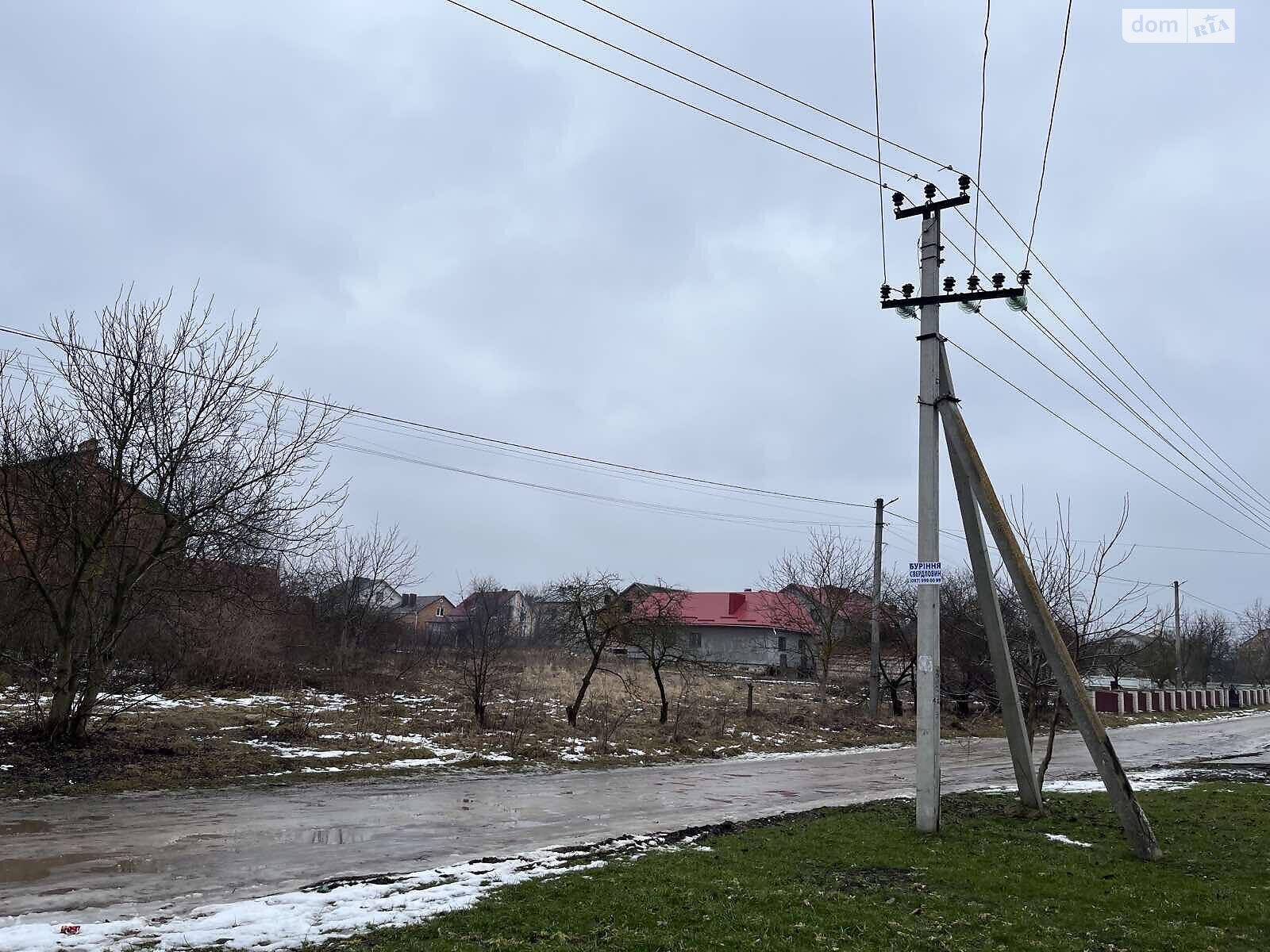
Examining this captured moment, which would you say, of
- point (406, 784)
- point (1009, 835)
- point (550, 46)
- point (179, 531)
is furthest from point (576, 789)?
point (550, 46)

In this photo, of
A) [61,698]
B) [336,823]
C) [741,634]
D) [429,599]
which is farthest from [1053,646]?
[429,599]

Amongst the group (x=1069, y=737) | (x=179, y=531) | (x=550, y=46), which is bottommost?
(x=1069, y=737)

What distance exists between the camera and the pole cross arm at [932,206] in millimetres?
11516

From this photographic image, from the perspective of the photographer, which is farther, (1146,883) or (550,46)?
(550,46)

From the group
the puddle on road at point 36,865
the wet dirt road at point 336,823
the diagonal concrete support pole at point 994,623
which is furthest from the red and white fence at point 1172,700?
the puddle on road at point 36,865

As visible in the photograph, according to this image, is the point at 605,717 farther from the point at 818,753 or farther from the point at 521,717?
the point at 818,753

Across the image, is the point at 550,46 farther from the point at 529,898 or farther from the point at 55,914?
the point at 55,914

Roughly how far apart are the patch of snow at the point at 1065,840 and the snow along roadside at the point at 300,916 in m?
5.56

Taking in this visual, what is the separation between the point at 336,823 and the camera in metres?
11.1

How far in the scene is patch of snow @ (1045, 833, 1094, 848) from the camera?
401 inches

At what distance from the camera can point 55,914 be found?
6891 millimetres

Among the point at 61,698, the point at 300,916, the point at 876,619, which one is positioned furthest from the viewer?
the point at 876,619

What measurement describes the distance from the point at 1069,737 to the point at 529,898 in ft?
100

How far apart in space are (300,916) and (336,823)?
458 centimetres
